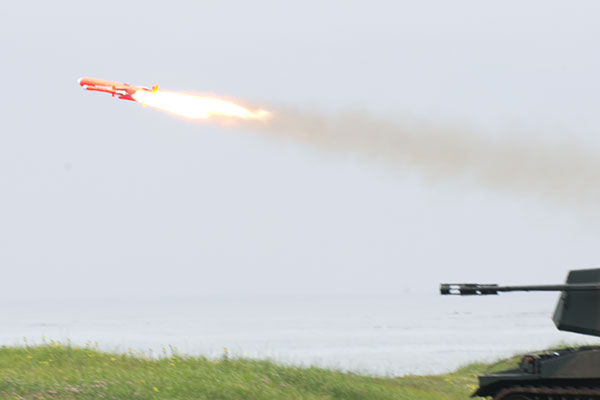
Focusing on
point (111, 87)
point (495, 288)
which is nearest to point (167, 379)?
point (495, 288)

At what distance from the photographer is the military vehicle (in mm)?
15328

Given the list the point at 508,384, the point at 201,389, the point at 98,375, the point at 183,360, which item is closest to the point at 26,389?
the point at 98,375

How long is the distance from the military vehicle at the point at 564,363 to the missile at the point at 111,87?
1269 cm

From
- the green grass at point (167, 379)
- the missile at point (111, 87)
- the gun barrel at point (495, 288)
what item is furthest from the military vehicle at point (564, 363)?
the missile at point (111, 87)

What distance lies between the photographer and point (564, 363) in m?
15.5

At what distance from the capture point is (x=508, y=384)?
1617 centimetres

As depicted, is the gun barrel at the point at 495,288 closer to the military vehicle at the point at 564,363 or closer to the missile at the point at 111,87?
the military vehicle at the point at 564,363

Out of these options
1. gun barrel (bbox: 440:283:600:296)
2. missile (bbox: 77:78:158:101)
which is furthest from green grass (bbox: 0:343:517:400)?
missile (bbox: 77:78:158:101)

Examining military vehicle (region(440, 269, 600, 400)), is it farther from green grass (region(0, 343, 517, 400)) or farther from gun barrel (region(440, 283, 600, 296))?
green grass (region(0, 343, 517, 400))

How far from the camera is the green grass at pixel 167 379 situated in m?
15.4

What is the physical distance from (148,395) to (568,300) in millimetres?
8226

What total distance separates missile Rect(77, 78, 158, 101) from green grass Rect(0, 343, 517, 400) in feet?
27.8

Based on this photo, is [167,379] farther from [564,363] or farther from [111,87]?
[111,87]

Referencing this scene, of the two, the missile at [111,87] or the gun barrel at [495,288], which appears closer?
Result: the gun barrel at [495,288]
